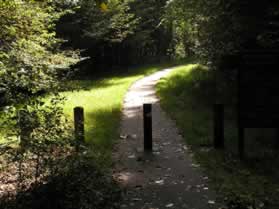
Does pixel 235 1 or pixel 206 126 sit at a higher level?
pixel 235 1

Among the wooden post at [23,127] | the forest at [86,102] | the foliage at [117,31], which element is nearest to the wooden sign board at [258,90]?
the forest at [86,102]

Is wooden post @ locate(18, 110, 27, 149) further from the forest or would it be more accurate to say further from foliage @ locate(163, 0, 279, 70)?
foliage @ locate(163, 0, 279, 70)

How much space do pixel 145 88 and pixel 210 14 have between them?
31.3 ft

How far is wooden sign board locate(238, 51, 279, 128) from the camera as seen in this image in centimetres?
1023

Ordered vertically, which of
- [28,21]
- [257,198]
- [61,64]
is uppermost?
[28,21]

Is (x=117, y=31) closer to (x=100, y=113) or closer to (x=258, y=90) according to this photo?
(x=100, y=113)

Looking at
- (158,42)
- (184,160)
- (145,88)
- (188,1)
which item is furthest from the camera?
(158,42)

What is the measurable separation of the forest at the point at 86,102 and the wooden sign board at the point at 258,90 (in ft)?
1.12

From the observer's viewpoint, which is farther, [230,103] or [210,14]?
[230,103]

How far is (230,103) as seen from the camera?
1783 cm

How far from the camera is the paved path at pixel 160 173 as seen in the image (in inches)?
295

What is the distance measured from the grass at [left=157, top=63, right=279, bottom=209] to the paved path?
292 millimetres

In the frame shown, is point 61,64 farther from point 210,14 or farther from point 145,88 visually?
point 210,14

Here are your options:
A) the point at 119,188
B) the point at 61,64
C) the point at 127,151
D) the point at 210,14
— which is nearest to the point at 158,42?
the point at 61,64
